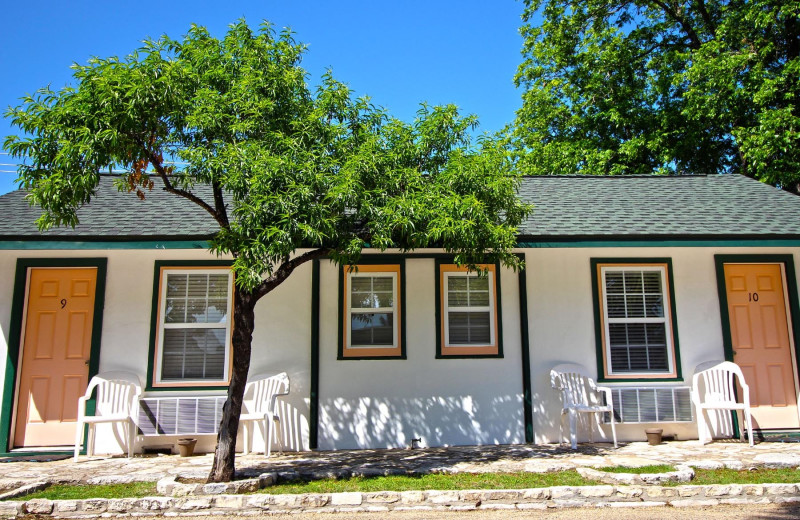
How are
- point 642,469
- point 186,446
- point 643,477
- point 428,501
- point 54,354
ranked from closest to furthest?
point 428,501, point 643,477, point 642,469, point 186,446, point 54,354

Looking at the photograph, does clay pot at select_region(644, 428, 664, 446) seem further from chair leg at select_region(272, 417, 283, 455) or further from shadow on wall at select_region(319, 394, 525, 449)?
chair leg at select_region(272, 417, 283, 455)

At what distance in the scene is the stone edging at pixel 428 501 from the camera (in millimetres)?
5406

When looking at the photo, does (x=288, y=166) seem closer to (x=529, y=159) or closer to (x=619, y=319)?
(x=619, y=319)

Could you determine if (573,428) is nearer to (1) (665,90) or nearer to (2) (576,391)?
(2) (576,391)

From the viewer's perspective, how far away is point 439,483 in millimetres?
6051

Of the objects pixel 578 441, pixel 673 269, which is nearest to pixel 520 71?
pixel 673 269

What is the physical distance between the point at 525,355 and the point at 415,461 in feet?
7.35

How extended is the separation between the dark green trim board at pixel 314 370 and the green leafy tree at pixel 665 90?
373 inches

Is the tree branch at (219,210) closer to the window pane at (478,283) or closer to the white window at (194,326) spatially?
the white window at (194,326)

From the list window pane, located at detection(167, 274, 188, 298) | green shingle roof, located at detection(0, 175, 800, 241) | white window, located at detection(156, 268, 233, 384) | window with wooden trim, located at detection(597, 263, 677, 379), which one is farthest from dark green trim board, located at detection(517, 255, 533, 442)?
window pane, located at detection(167, 274, 188, 298)

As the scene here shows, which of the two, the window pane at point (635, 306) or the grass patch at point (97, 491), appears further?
the window pane at point (635, 306)

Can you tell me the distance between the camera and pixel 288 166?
19.0 feet

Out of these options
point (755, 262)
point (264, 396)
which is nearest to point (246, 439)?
point (264, 396)

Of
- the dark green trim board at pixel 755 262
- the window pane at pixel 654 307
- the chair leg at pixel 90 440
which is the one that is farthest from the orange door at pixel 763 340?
the chair leg at pixel 90 440
